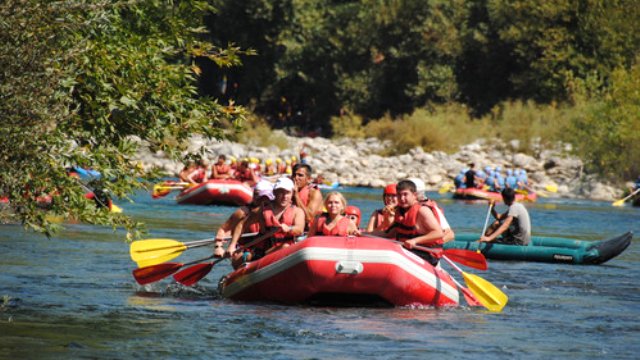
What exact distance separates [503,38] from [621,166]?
484 inches

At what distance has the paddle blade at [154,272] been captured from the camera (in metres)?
14.1

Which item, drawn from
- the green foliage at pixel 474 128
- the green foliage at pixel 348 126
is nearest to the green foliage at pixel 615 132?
the green foliage at pixel 474 128

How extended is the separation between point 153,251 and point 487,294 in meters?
3.83

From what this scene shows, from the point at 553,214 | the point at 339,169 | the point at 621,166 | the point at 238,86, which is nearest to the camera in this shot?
the point at 553,214

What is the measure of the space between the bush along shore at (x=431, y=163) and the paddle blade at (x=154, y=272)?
101 feet

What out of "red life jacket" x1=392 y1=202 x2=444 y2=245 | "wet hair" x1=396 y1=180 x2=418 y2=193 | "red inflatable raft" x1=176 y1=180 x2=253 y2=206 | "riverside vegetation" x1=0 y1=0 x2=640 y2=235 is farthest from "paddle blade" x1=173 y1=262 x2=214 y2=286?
"red inflatable raft" x1=176 y1=180 x2=253 y2=206

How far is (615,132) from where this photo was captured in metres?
43.8

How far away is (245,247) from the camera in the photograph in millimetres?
13469

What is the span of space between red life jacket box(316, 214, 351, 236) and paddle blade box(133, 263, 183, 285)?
7.54 feet

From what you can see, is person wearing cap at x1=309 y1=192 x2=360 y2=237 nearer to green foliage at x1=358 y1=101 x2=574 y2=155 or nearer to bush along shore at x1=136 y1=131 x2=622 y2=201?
bush along shore at x1=136 y1=131 x2=622 y2=201

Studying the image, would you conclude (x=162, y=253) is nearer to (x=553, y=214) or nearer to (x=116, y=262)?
Result: (x=116, y=262)

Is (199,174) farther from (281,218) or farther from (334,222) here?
(334,222)

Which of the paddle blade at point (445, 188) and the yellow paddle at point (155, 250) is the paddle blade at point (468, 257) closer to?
the yellow paddle at point (155, 250)

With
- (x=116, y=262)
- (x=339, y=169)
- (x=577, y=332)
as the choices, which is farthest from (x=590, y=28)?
(x=577, y=332)
